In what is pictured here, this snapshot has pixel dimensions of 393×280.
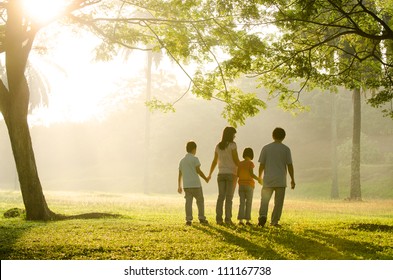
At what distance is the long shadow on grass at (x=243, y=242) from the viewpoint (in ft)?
27.0

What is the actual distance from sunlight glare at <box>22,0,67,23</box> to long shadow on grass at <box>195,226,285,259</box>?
774 centimetres

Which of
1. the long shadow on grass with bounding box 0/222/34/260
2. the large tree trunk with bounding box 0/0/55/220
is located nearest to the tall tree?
the large tree trunk with bounding box 0/0/55/220

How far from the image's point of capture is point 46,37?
19047 millimetres

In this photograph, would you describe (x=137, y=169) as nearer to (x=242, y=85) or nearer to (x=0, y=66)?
(x=242, y=85)

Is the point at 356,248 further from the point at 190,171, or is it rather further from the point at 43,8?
the point at 43,8

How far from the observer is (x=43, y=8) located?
49.3 ft

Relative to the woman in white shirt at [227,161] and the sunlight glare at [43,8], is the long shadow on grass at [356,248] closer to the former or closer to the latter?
the woman in white shirt at [227,161]

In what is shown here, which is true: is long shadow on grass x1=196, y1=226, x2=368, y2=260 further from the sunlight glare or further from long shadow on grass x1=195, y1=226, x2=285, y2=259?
the sunlight glare

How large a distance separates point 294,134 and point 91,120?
27.4 metres

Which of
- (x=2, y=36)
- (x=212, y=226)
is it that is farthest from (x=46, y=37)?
(x=212, y=226)

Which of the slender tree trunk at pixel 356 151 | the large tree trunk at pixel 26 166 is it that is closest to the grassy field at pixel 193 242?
the large tree trunk at pixel 26 166

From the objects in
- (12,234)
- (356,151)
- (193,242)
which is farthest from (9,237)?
(356,151)

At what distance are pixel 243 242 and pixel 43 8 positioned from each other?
9479 millimetres

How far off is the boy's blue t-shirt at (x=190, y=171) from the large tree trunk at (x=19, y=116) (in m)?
5.05
